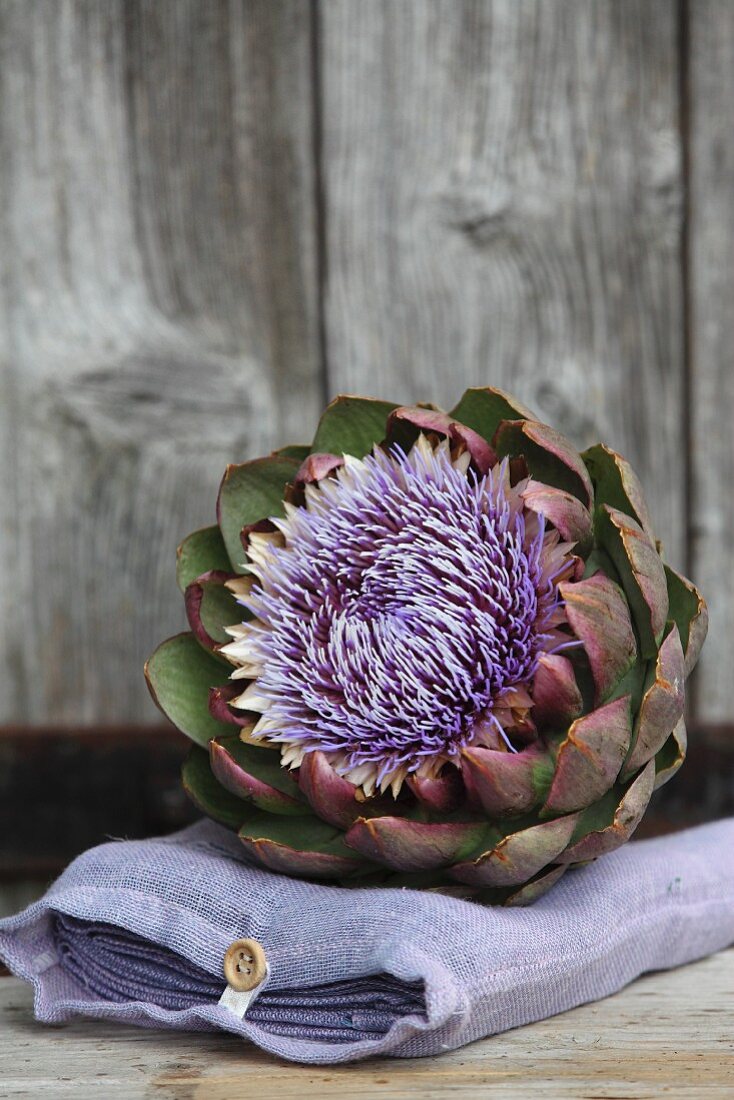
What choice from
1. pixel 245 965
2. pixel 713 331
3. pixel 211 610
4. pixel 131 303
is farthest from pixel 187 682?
pixel 713 331

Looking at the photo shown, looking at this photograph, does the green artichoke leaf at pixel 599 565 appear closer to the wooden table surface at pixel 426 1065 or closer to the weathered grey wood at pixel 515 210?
the wooden table surface at pixel 426 1065

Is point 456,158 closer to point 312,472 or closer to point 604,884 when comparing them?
point 312,472

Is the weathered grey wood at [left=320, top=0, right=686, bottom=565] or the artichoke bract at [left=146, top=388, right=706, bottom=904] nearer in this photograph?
the artichoke bract at [left=146, top=388, right=706, bottom=904]

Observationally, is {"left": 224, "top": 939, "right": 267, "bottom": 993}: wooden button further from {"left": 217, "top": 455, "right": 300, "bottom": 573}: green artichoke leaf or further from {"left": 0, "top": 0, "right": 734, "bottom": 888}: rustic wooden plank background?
{"left": 0, "top": 0, "right": 734, "bottom": 888}: rustic wooden plank background

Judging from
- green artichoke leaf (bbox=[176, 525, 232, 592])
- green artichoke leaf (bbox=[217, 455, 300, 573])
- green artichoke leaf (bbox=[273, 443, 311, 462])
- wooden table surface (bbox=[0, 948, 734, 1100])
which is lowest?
wooden table surface (bbox=[0, 948, 734, 1100])

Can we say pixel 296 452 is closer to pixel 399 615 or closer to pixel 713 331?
pixel 399 615

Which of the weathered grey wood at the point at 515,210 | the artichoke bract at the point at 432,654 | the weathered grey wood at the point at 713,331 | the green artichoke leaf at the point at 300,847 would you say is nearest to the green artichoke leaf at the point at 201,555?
the artichoke bract at the point at 432,654

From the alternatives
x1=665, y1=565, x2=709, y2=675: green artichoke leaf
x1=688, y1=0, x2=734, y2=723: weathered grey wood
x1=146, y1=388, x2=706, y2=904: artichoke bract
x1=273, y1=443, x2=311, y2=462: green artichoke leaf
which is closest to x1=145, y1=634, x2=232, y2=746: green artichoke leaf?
x1=146, y1=388, x2=706, y2=904: artichoke bract
